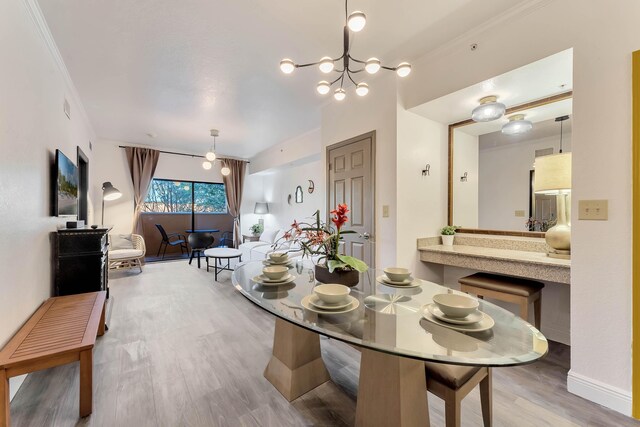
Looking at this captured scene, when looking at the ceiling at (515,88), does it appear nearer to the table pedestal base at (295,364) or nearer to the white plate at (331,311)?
the white plate at (331,311)

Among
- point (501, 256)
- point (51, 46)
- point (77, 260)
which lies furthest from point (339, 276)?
point (51, 46)

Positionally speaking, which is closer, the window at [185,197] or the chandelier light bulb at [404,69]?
the chandelier light bulb at [404,69]

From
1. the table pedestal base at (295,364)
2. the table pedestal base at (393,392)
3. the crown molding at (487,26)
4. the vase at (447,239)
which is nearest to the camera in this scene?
the table pedestal base at (393,392)

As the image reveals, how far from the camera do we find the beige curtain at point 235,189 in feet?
22.7

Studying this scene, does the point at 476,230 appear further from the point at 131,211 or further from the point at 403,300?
the point at 131,211

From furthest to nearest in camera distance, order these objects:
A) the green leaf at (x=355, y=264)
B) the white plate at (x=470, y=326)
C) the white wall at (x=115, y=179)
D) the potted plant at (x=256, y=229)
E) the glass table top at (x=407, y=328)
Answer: the potted plant at (x=256, y=229) < the white wall at (x=115, y=179) < the green leaf at (x=355, y=264) < the white plate at (x=470, y=326) < the glass table top at (x=407, y=328)

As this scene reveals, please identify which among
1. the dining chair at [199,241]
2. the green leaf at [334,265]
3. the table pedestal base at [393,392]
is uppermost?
the green leaf at [334,265]

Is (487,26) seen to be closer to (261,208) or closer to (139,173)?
(261,208)

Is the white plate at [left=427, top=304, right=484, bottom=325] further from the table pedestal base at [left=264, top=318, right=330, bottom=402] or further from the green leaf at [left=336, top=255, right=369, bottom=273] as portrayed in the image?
the table pedestal base at [left=264, top=318, right=330, bottom=402]

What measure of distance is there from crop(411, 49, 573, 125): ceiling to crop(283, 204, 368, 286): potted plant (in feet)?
5.80

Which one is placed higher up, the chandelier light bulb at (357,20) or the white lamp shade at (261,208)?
the chandelier light bulb at (357,20)

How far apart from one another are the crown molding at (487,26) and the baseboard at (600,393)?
2.51 m

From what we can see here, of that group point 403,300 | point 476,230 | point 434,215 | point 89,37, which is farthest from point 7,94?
point 476,230

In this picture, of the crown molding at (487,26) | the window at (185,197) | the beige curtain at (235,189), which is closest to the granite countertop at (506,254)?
the crown molding at (487,26)
